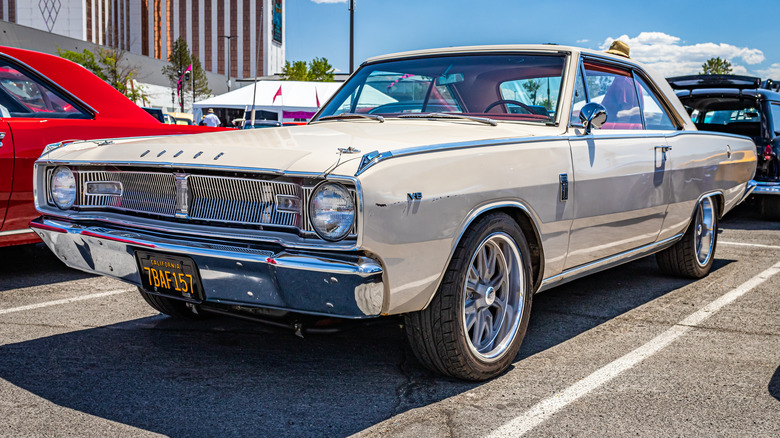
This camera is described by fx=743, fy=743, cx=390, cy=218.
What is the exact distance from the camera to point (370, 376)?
327 cm

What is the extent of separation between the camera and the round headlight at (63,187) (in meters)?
3.44

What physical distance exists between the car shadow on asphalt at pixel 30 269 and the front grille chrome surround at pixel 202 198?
212 cm

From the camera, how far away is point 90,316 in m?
4.25

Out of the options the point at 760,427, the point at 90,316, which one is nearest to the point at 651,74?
the point at 760,427

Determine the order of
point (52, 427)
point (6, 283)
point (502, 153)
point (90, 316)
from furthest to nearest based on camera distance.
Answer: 1. point (6, 283)
2. point (90, 316)
3. point (502, 153)
4. point (52, 427)

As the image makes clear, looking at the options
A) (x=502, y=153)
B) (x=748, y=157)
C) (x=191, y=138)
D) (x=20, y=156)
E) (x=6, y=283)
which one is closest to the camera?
(x=502, y=153)

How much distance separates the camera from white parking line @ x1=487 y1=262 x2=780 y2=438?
8.92 feet

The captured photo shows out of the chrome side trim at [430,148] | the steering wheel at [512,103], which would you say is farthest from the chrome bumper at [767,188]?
the chrome side trim at [430,148]

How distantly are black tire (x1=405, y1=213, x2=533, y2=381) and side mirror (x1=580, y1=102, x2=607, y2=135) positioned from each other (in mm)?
881

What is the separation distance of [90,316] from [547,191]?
2664 millimetres

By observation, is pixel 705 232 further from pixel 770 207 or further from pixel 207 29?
pixel 207 29

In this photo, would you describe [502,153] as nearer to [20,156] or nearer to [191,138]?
[191,138]

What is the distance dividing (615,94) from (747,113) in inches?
241

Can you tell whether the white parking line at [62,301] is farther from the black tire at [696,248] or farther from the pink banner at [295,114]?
the pink banner at [295,114]
